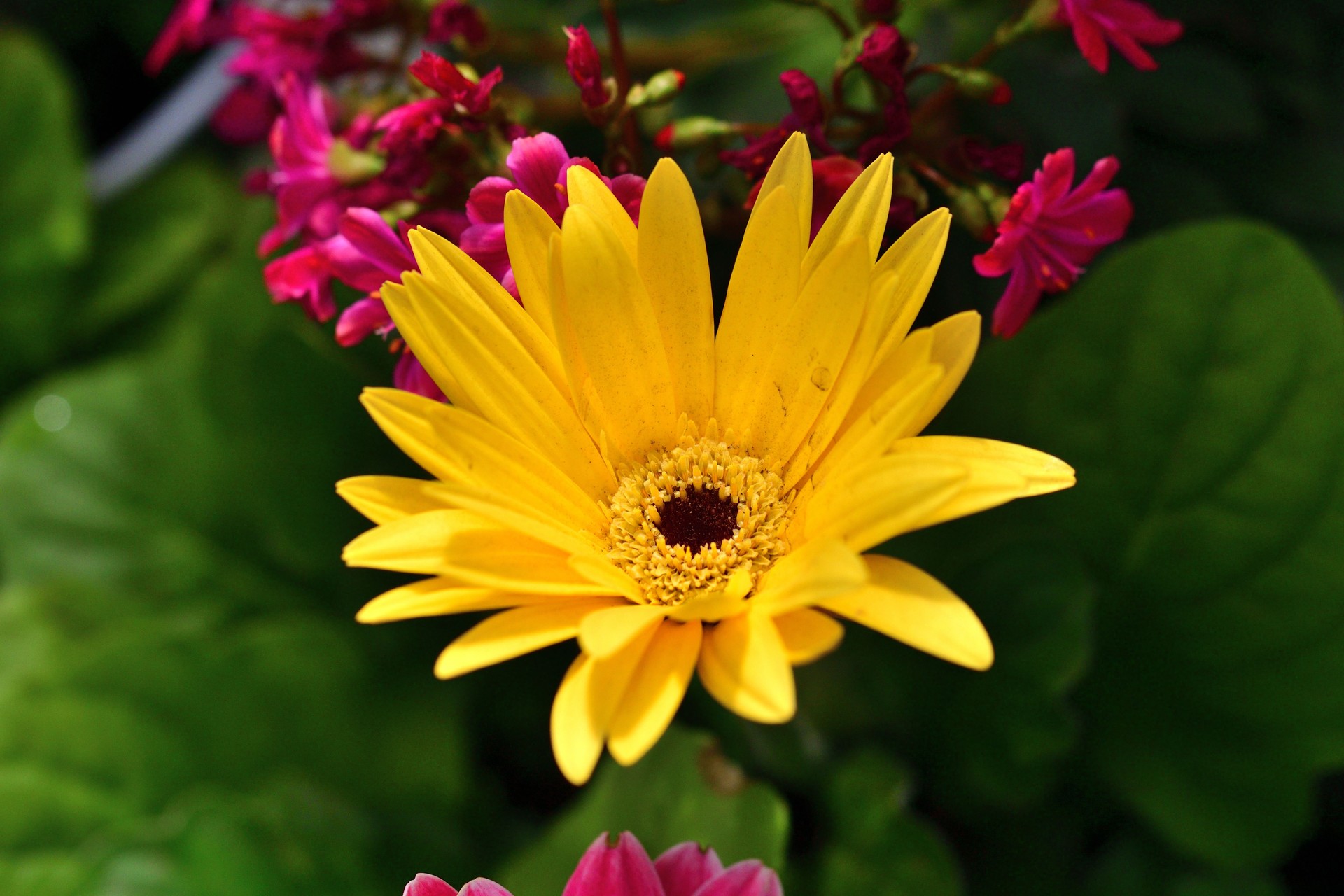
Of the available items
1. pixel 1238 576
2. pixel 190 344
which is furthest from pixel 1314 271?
pixel 190 344

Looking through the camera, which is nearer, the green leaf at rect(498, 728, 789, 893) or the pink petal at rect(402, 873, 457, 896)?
the pink petal at rect(402, 873, 457, 896)

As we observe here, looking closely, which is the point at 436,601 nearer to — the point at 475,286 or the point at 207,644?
the point at 475,286

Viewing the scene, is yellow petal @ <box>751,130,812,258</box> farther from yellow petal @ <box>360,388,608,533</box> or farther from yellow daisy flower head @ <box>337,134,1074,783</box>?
yellow petal @ <box>360,388,608,533</box>

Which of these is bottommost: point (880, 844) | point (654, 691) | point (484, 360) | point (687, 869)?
point (880, 844)

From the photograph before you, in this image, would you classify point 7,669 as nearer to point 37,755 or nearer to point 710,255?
point 37,755

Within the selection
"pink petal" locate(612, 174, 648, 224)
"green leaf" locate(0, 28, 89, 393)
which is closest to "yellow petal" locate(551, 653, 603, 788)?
"pink petal" locate(612, 174, 648, 224)

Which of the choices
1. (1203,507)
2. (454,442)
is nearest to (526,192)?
(454,442)

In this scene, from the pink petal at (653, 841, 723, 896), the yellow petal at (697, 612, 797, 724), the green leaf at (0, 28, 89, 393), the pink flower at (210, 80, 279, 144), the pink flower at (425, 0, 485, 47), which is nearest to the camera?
the yellow petal at (697, 612, 797, 724)
